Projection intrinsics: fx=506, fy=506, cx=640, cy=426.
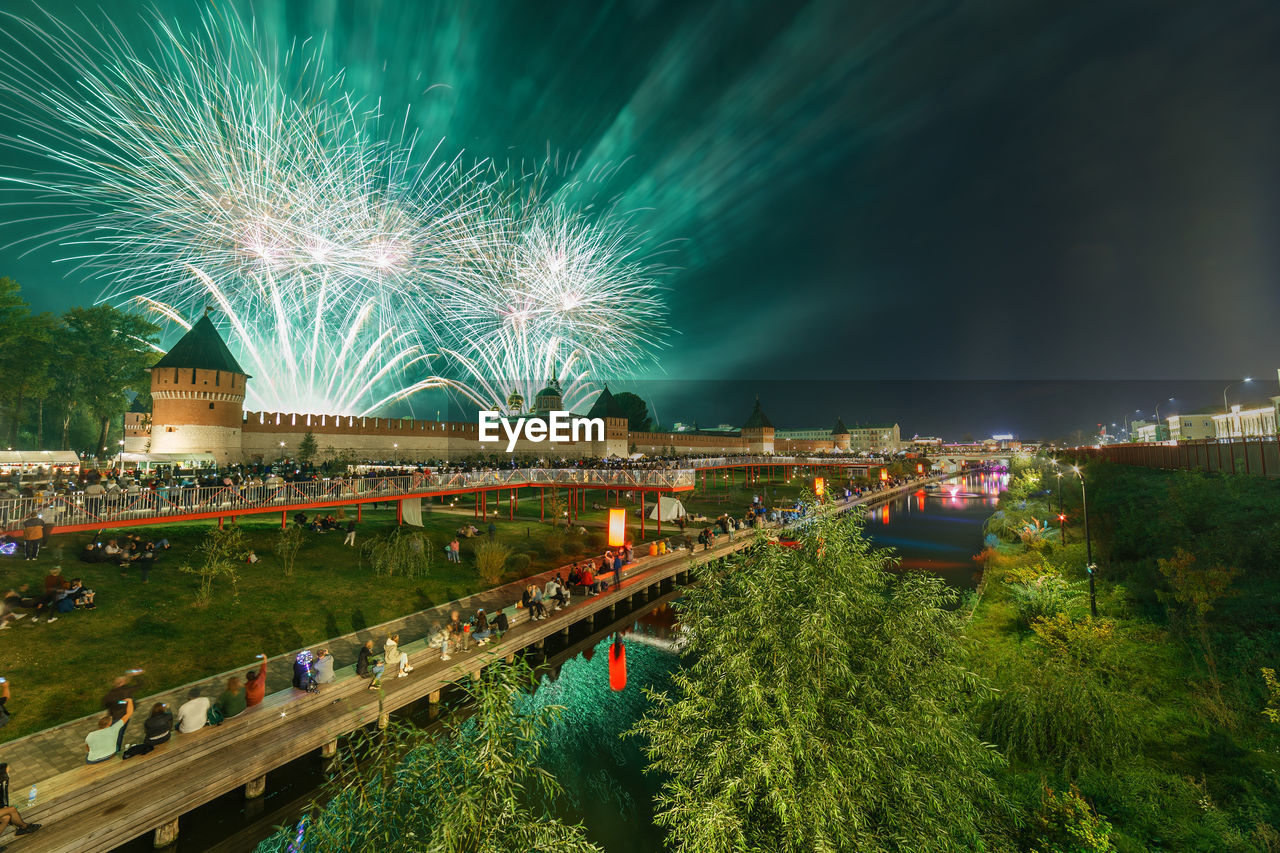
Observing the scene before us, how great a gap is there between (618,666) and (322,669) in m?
10.1

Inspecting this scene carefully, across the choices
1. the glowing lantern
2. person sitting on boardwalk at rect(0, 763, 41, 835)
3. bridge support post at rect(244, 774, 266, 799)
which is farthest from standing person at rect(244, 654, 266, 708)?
the glowing lantern

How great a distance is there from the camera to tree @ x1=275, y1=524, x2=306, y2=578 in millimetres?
20719

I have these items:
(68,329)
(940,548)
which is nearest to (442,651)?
(940,548)

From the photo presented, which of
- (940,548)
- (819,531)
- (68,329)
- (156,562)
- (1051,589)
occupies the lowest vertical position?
(940,548)

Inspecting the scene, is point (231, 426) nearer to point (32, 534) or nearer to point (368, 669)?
point (32, 534)

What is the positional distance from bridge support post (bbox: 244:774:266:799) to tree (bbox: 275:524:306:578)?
11.2 metres

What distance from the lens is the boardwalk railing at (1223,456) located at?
73.7 feet

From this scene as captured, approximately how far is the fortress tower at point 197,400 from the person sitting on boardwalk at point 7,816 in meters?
32.8

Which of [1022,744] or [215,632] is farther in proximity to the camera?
[215,632]

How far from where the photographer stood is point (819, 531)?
34.8 ft

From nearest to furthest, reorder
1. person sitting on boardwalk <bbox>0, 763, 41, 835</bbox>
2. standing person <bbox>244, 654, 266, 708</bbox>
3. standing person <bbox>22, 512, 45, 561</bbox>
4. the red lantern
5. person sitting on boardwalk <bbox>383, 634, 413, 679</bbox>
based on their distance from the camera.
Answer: person sitting on boardwalk <bbox>0, 763, 41, 835</bbox> < standing person <bbox>244, 654, 266, 708</bbox> < person sitting on boardwalk <bbox>383, 634, 413, 679</bbox> < standing person <bbox>22, 512, 45, 561</bbox> < the red lantern

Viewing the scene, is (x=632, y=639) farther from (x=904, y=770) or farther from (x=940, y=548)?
(x=940, y=548)

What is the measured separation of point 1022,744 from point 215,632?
22.2 meters

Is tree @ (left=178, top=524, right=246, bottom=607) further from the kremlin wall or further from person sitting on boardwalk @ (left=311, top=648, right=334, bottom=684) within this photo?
the kremlin wall
